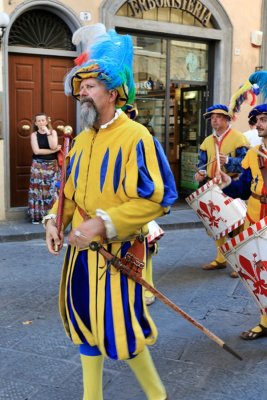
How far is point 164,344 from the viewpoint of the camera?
393cm

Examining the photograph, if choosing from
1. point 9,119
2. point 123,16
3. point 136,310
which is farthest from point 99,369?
point 123,16

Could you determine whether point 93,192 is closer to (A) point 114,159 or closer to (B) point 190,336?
(A) point 114,159

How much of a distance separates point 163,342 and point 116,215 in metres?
1.89

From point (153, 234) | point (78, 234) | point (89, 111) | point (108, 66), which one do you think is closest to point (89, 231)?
point (78, 234)

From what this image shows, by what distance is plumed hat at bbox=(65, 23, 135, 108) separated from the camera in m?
2.50

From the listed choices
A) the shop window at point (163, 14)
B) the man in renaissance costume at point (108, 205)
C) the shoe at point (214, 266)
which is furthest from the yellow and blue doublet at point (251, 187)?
the shop window at point (163, 14)

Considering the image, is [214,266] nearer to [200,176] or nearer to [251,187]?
[200,176]

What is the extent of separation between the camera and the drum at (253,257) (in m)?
3.43

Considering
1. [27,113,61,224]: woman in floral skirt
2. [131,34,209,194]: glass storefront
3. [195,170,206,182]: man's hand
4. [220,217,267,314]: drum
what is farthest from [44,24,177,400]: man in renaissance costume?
[131,34,209,194]: glass storefront

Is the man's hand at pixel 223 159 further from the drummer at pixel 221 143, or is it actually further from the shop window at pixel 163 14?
the shop window at pixel 163 14

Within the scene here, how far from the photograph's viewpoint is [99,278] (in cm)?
252

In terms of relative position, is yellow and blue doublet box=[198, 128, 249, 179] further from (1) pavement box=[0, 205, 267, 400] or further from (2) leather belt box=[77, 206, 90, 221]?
(2) leather belt box=[77, 206, 90, 221]

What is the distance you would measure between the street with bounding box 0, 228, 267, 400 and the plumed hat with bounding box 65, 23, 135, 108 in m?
1.78

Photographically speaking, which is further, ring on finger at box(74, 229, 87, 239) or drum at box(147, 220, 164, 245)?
drum at box(147, 220, 164, 245)
